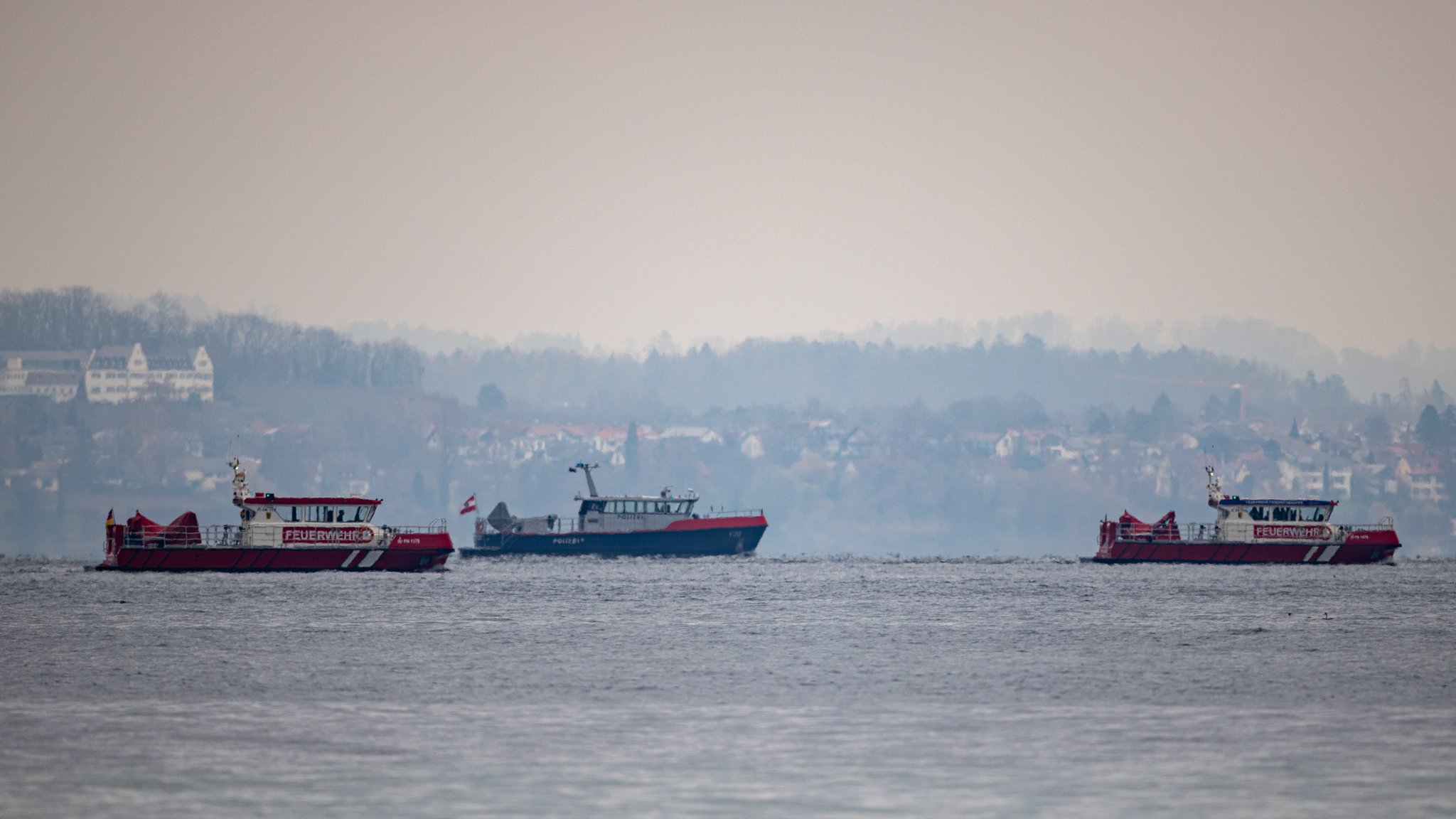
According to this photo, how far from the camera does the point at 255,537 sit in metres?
93.6

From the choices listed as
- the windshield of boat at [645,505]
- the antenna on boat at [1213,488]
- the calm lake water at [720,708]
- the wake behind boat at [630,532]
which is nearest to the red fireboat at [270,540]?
the calm lake water at [720,708]

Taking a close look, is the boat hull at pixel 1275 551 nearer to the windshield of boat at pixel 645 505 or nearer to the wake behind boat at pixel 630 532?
the wake behind boat at pixel 630 532

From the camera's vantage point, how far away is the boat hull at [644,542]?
129 m

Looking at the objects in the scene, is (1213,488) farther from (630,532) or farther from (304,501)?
(304,501)

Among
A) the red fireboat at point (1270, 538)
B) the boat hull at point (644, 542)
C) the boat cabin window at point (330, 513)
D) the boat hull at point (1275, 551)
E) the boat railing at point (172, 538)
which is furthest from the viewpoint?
the boat hull at point (644, 542)

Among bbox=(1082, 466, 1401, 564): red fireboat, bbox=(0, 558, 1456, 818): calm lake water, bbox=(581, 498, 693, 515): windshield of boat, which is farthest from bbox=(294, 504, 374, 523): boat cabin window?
bbox=(1082, 466, 1401, 564): red fireboat

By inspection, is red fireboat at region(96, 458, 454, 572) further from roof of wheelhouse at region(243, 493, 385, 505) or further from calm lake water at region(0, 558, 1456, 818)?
calm lake water at region(0, 558, 1456, 818)

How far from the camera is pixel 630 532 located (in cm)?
13050

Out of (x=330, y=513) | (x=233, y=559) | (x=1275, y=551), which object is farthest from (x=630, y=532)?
(x=1275, y=551)

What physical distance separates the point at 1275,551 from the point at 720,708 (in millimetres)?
81955

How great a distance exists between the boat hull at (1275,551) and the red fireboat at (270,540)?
51641 mm

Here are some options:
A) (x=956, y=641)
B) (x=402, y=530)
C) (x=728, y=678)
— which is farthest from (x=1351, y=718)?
(x=402, y=530)

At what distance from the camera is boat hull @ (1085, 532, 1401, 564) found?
4500 inches

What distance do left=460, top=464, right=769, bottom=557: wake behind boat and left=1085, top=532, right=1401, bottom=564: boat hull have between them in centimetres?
3263
